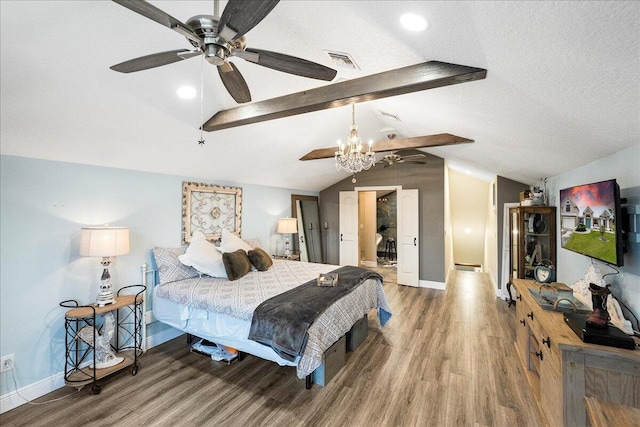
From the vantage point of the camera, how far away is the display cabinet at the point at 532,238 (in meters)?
3.80

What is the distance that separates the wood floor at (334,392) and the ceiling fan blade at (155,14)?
8.35 ft

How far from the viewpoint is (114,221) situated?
3002mm

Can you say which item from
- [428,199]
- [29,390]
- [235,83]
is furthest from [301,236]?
[235,83]

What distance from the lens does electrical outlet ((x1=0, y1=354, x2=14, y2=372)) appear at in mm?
2266

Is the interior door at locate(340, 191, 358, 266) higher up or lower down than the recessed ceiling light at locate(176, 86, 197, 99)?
lower down

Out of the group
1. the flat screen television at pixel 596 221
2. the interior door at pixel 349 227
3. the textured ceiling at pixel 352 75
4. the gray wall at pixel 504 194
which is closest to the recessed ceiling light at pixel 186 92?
the textured ceiling at pixel 352 75

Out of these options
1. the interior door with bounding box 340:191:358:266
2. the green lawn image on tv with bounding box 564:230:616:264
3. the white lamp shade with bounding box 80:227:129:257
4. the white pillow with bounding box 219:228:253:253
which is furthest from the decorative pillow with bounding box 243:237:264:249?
the green lawn image on tv with bounding box 564:230:616:264

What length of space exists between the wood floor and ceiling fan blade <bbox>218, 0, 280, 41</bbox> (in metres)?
2.53

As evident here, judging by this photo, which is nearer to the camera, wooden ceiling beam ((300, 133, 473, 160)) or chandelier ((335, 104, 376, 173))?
chandelier ((335, 104, 376, 173))

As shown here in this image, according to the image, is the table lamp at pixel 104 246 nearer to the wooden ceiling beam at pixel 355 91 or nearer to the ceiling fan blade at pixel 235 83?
the wooden ceiling beam at pixel 355 91

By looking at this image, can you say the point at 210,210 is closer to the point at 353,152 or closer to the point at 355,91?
the point at 353,152

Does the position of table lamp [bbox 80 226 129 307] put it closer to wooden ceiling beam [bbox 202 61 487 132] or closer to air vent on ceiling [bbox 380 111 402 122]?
wooden ceiling beam [bbox 202 61 487 132]

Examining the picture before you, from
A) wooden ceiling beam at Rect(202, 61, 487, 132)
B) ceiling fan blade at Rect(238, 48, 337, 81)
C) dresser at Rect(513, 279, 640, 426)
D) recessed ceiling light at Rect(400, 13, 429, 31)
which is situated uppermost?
wooden ceiling beam at Rect(202, 61, 487, 132)

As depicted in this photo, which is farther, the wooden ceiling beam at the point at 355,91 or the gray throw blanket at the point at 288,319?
the gray throw blanket at the point at 288,319
